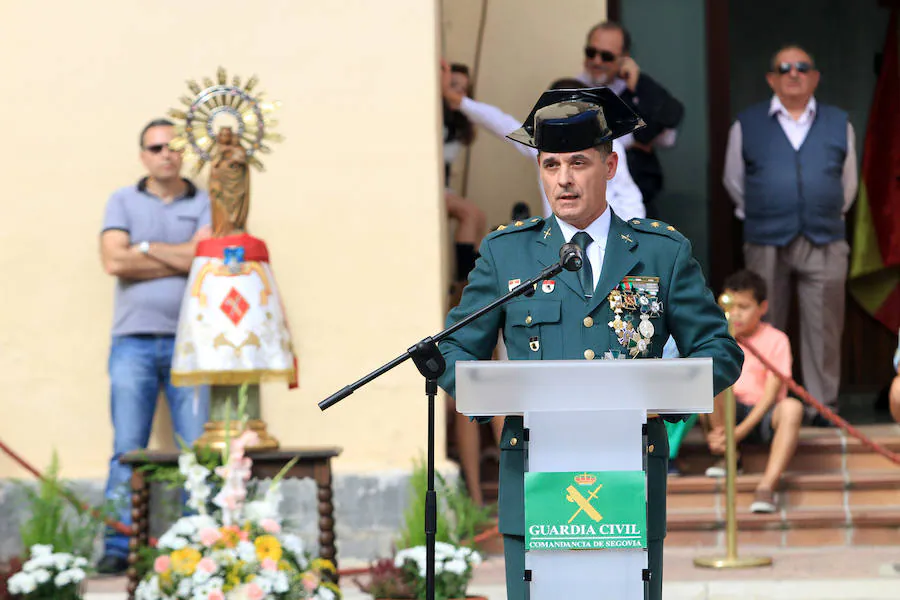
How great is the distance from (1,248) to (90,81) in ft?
3.42

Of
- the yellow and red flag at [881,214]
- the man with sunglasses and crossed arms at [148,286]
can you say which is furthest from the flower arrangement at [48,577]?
the yellow and red flag at [881,214]

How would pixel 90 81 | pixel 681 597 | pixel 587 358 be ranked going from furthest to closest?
pixel 90 81
pixel 681 597
pixel 587 358

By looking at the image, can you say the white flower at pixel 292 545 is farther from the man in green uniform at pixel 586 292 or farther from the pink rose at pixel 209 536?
the man in green uniform at pixel 586 292

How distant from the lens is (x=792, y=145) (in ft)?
32.8

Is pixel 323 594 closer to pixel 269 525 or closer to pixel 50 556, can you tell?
pixel 269 525

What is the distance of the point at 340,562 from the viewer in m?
8.70

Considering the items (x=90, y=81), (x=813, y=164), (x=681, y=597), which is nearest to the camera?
(x=681, y=597)

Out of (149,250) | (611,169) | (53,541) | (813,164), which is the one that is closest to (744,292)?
(813,164)

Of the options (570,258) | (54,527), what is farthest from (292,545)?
(570,258)

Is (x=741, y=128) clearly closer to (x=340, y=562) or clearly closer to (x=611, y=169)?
(x=340, y=562)

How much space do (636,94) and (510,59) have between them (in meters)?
1.15

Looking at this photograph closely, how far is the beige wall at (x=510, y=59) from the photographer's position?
10336mm

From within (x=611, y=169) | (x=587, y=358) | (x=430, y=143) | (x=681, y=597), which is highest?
(x=430, y=143)

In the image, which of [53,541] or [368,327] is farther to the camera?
[368,327]
